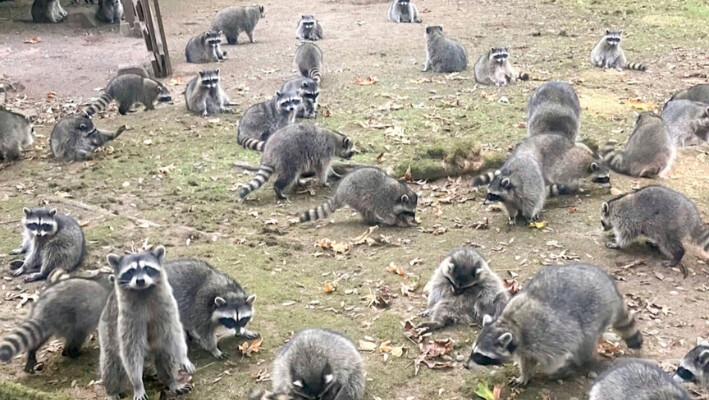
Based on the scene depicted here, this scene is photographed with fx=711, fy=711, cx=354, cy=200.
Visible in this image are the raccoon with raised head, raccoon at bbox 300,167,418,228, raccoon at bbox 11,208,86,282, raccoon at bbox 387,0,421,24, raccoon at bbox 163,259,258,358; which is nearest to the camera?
raccoon at bbox 163,259,258,358

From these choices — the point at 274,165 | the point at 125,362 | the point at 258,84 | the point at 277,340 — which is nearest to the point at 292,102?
the point at 274,165

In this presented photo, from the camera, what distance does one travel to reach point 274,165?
798 cm

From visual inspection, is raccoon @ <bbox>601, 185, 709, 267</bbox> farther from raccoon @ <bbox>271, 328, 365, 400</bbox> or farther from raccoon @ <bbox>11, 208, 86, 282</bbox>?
raccoon @ <bbox>11, 208, 86, 282</bbox>

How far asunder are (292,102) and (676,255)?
17.9 ft

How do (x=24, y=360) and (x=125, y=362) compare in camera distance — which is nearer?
(x=125, y=362)

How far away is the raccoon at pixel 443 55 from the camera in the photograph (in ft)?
41.8

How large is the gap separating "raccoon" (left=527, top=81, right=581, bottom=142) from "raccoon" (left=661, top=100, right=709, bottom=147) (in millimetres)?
1250

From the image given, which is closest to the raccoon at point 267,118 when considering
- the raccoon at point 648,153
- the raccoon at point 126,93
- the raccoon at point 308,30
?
the raccoon at point 126,93

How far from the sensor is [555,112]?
8.48 m

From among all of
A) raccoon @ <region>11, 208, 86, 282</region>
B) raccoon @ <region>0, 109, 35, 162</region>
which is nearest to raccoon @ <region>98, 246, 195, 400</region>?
raccoon @ <region>11, 208, 86, 282</region>

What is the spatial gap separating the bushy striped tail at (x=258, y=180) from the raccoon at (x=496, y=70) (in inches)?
204

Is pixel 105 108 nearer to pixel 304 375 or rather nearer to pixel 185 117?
pixel 185 117

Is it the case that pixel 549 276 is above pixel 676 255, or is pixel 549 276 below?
above

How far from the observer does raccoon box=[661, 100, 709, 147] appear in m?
8.88
